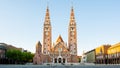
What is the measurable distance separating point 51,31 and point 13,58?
2893 cm

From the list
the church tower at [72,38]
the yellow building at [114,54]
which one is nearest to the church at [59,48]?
the church tower at [72,38]

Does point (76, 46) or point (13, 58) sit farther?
point (76, 46)

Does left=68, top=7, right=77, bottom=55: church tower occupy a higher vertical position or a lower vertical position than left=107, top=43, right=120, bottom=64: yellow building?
higher

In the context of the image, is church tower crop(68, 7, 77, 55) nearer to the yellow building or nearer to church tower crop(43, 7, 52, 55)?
church tower crop(43, 7, 52, 55)

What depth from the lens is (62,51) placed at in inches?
6713

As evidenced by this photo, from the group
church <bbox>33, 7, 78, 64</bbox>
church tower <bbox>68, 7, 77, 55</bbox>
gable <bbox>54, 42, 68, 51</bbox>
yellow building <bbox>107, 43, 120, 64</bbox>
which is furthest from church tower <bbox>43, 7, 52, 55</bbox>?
yellow building <bbox>107, 43, 120, 64</bbox>

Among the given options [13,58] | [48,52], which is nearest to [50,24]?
A: [48,52]

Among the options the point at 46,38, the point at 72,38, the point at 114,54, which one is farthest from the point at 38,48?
the point at 114,54

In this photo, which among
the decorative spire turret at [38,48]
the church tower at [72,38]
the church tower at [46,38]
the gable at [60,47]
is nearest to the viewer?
the decorative spire turret at [38,48]

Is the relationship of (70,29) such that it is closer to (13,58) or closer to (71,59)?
(71,59)

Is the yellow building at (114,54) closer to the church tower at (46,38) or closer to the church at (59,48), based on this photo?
the church at (59,48)

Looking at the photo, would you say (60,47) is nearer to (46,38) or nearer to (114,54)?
(46,38)

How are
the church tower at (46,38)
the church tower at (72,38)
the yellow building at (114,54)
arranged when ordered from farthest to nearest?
the church tower at (72,38) < the church tower at (46,38) < the yellow building at (114,54)

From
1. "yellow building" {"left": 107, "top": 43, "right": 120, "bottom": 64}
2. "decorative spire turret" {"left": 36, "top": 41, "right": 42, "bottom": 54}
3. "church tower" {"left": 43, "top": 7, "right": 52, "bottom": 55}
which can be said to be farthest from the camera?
"church tower" {"left": 43, "top": 7, "right": 52, "bottom": 55}
